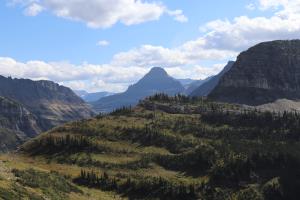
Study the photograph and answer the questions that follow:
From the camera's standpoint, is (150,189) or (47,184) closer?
(47,184)

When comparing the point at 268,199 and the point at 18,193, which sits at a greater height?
the point at 18,193

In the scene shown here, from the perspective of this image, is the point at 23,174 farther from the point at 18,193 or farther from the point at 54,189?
the point at 18,193

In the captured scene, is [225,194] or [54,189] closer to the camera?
[54,189]

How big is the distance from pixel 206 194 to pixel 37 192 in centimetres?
10056

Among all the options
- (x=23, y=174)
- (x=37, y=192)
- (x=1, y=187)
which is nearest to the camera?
(x=1, y=187)

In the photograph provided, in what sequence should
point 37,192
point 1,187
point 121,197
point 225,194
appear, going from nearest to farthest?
point 1,187
point 37,192
point 121,197
point 225,194

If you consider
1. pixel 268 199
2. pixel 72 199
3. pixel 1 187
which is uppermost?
pixel 1 187

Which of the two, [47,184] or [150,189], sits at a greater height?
[47,184]

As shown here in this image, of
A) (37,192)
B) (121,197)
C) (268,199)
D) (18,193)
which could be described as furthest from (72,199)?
(268,199)

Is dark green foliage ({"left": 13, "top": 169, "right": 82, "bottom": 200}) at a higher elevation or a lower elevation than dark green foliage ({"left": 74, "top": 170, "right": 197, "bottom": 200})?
higher

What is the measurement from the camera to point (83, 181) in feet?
655

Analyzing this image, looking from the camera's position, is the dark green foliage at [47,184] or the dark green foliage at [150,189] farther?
the dark green foliage at [150,189]

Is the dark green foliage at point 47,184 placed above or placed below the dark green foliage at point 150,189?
above

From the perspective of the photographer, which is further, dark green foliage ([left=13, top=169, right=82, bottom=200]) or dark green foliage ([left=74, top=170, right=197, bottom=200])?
dark green foliage ([left=74, top=170, right=197, bottom=200])
